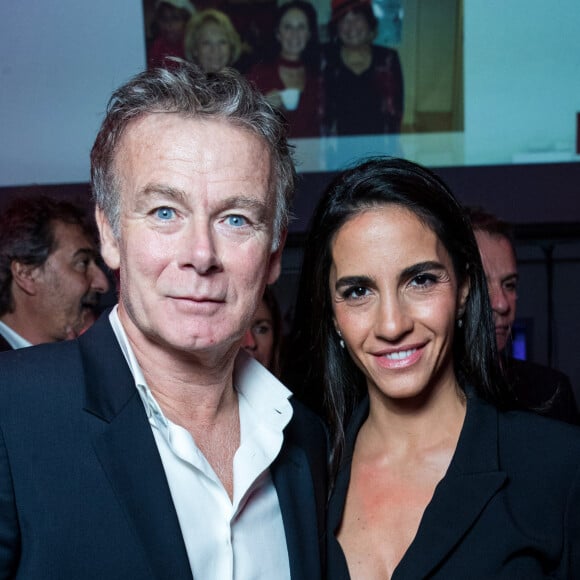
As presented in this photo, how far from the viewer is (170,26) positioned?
443 cm

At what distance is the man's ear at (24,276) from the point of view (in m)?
3.48

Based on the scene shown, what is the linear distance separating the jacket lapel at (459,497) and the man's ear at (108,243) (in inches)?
31.2

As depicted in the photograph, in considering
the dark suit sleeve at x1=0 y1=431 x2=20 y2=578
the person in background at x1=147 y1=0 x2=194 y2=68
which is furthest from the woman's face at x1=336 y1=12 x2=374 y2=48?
the dark suit sleeve at x1=0 y1=431 x2=20 y2=578

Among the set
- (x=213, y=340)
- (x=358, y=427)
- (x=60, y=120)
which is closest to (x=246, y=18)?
(x=60, y=120)

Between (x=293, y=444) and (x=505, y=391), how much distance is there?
1.65 feet

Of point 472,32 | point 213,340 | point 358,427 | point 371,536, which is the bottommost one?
point 371,536

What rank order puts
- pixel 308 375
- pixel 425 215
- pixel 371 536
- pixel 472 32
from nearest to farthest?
pixel 371 536
pixel 425 215
pixel 308 375
pixel 472 32

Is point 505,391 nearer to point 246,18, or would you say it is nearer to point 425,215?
point 425,215

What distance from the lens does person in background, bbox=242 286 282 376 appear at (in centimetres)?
356

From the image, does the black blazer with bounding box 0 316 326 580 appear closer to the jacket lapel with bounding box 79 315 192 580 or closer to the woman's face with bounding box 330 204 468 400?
the jacket lapel with bounding box 79 315 192 580

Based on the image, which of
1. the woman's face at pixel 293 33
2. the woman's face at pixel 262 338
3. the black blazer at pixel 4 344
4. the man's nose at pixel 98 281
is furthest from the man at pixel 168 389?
the woman's face at pixel 293 33

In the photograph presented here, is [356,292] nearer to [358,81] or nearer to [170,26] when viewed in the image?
[358,81]

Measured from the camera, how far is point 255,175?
1604 millimetres

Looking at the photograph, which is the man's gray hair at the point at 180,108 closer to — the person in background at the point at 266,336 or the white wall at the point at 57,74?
the person in background at the point at 266,336
